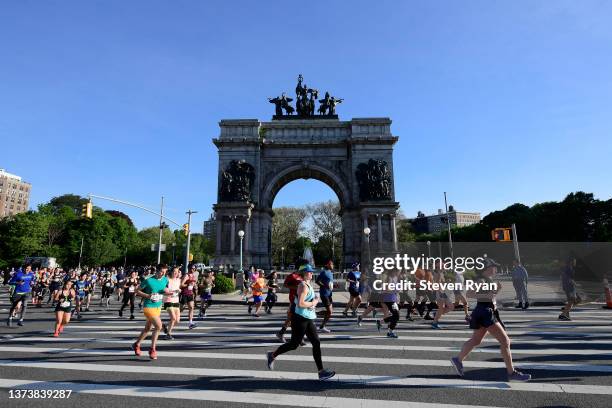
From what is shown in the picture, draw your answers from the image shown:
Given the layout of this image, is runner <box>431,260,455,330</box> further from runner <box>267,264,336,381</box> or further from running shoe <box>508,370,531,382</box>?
runner <box>267,264,336,381</box>

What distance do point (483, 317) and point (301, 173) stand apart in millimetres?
37780

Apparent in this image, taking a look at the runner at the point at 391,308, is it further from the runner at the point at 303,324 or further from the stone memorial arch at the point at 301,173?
the stone memorial arch at the point at 301,173

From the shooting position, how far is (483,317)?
17.9 ft

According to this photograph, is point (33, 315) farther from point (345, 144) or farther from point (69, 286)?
point (345, 144)

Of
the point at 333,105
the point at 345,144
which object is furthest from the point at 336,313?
the point at 333,105

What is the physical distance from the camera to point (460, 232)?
88.1 meters

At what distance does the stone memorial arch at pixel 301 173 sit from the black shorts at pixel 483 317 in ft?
107

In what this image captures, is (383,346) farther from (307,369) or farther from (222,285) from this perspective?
(222,285)

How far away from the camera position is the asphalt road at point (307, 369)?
474cm

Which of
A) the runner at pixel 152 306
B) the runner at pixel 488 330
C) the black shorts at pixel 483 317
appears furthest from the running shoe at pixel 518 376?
the runner at pixel 152 306

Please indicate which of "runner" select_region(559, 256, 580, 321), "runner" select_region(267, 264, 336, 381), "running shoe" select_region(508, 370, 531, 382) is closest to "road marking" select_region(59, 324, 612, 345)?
"running shoe" select_region(508, 370, 531, 382)

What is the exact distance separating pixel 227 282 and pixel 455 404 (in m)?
19.5

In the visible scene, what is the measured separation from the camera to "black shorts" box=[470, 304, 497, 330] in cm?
540

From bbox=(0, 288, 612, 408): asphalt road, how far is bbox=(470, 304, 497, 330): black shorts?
2.83 ft
